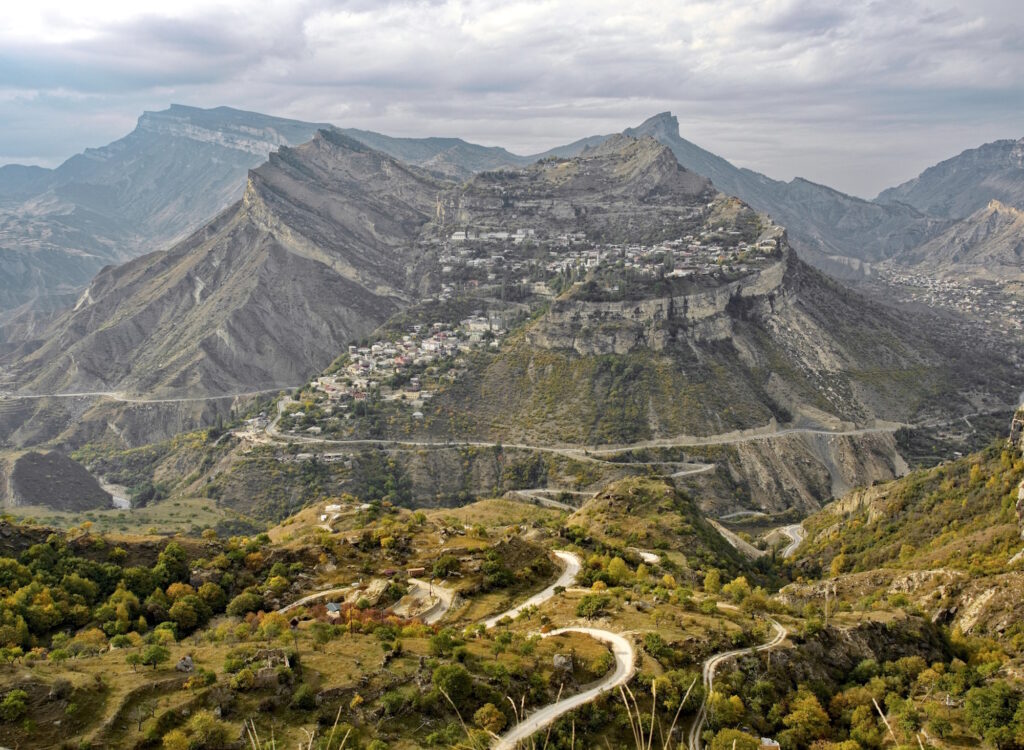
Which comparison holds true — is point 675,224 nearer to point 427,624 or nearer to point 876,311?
point 876,311

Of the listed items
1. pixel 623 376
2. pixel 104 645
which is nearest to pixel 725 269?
pixel 623 376

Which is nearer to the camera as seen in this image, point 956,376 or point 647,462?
point 647,462

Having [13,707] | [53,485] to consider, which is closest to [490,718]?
[13,707]

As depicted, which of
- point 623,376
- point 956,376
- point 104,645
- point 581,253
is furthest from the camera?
point 581,253

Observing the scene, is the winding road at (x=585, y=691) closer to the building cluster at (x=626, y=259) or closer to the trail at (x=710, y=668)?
the trail at (x=710, y=668)

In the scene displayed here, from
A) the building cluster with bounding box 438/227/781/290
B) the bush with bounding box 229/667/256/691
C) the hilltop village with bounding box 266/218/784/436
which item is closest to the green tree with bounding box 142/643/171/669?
the bush with bounding box 229/667/256/691

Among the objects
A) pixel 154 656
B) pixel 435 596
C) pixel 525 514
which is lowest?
pixel 525 514

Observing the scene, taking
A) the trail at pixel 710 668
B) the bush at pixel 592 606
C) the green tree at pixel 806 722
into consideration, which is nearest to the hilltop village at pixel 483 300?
the bush at pixel 592 606

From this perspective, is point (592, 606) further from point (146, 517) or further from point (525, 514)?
point (146, 517)
